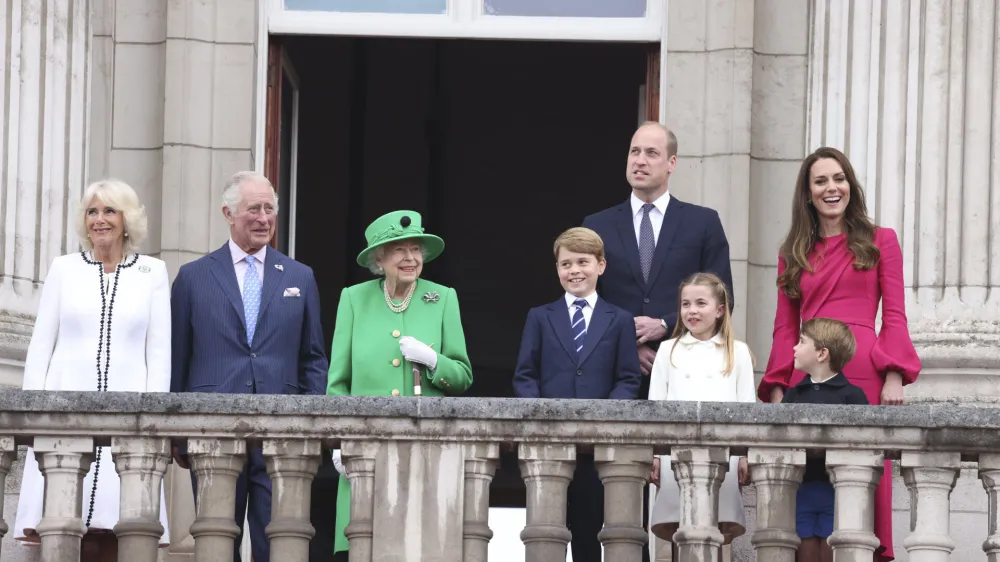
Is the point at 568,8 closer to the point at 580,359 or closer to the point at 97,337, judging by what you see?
the point at 580,359

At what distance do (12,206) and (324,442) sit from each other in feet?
11.2

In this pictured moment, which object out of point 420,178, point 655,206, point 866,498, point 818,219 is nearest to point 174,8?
point 655,206

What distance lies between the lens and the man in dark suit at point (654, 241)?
977 centimetres

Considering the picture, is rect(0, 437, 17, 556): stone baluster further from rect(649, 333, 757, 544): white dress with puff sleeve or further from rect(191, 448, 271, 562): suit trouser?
rect(649, 333, 757, 544): white dress with puff sleeve

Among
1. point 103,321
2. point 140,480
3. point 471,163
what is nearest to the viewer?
point 140,480

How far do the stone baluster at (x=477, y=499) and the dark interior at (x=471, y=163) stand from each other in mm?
9938

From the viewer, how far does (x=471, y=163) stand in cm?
1950

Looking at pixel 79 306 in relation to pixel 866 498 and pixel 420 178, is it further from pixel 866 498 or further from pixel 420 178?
pixel 420 178

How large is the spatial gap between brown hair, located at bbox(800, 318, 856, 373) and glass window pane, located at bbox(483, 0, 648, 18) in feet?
12.7

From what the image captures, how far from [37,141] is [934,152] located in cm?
434

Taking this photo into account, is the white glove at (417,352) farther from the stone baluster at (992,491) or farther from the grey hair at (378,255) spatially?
the stone baluster at (992,491)

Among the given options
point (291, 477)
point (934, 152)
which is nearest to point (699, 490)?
point (291, 477)

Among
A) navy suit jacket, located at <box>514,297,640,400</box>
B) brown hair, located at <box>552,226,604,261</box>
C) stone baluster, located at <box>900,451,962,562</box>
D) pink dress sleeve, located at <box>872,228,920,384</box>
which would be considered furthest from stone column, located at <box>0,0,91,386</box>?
stone baluster, located at <box>900,451,962,562</box>

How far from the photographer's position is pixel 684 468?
27.9 feet
